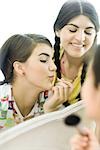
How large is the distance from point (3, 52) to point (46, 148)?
1.00ft

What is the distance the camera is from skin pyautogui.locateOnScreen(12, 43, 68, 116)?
1003 millimetres

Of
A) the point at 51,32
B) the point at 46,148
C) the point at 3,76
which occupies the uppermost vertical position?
the point at 51,32

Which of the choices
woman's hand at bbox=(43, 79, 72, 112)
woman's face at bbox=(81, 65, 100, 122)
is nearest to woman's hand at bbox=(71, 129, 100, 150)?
woman's face at bbox=(81, 65, 100, 122)

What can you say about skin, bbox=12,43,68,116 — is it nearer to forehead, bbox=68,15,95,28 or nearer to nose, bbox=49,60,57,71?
nose, bbox=49,60,57,71

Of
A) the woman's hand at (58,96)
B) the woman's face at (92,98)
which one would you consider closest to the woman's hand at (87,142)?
the woman's face at (92,98)

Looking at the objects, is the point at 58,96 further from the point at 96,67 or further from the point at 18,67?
the point at 96,67

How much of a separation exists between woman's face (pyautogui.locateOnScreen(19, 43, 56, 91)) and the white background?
5 cm

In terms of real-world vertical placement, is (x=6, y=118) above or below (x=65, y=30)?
below

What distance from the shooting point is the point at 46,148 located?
1.03 meters

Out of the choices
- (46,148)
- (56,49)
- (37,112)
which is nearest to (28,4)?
(56,49)

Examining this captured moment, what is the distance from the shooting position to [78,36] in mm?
1000

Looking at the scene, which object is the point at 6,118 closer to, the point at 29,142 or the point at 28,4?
the point at 29,142

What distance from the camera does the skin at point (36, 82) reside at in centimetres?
100

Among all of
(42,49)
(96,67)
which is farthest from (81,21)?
(96,67)
